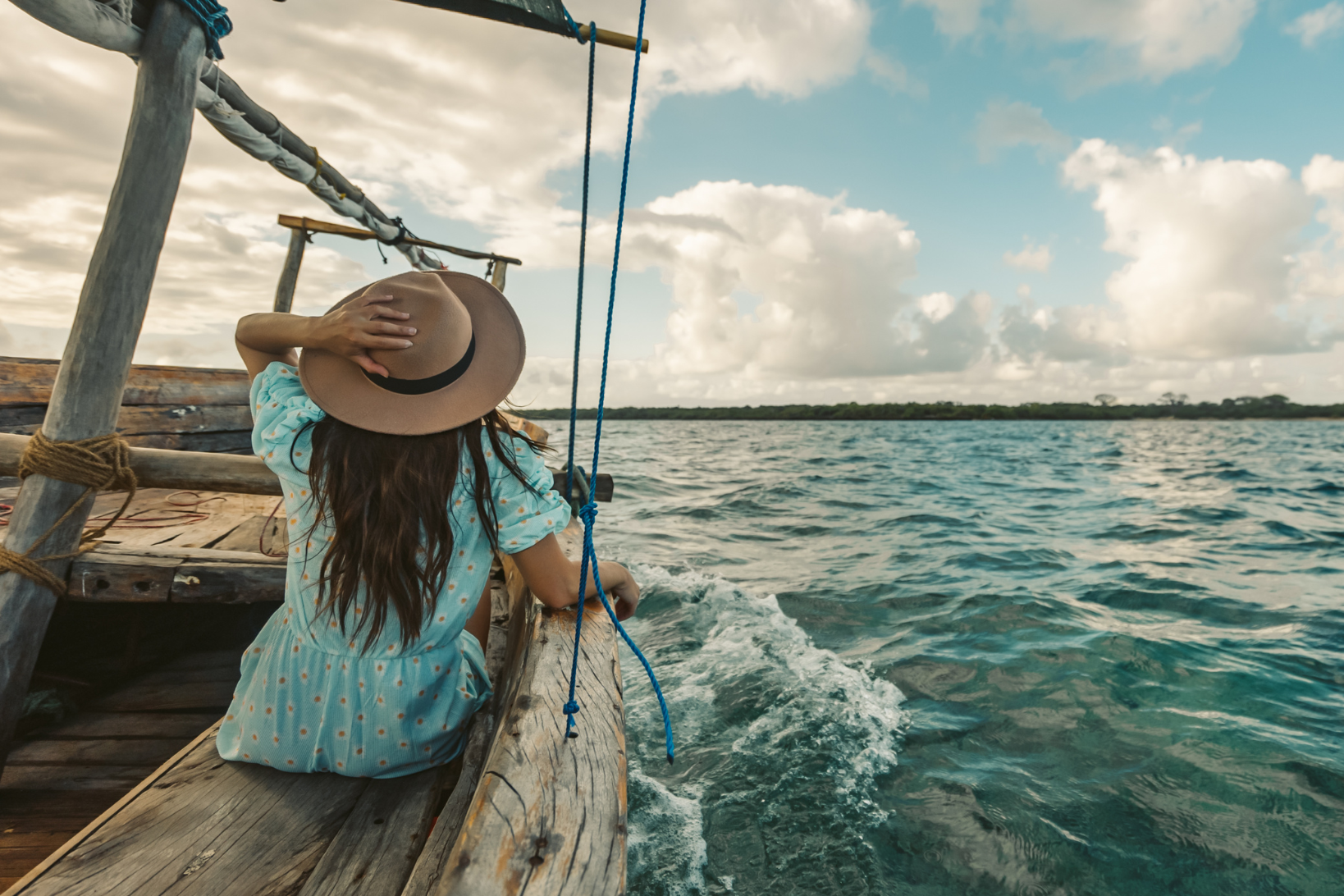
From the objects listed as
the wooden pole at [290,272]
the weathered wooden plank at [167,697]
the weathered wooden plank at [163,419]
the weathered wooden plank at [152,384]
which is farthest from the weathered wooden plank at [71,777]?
the wooden pole at [290,272]

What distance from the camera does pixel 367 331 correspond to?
1.51m

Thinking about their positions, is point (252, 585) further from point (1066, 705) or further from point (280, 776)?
point (1066, 705)

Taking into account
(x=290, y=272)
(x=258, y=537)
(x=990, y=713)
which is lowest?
(x=990, y=713)

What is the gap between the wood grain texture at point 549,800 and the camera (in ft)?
3.49

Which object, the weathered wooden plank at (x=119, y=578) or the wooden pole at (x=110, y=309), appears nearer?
the wooden pole at (x=110, y=309)

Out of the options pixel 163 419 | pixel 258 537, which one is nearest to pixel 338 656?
pixel 258 537

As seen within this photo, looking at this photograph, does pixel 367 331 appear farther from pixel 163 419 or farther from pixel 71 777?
pixel 163 419

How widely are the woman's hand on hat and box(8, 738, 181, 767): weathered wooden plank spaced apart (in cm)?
206

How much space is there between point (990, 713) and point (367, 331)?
158 inches

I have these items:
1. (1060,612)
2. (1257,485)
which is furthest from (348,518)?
(1257,485)

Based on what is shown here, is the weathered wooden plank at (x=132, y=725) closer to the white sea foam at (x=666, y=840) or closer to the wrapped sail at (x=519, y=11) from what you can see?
the white sea foam at (x=666, y=840)

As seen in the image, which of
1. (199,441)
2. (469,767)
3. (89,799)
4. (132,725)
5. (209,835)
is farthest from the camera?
(199,441)

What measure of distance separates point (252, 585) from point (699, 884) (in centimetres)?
231

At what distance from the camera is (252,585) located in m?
2.85
